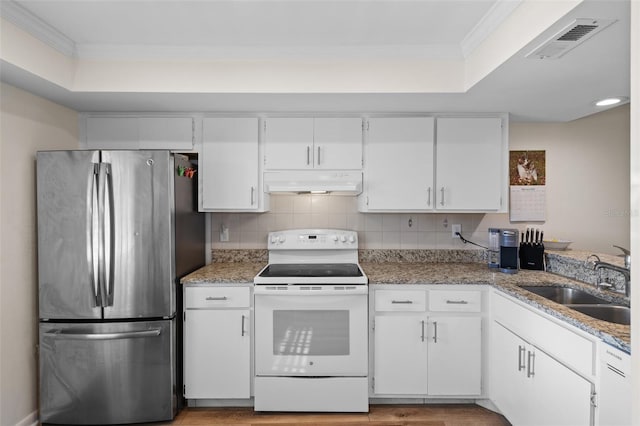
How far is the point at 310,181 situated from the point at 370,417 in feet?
5.58

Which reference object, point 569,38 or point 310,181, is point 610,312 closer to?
point 569,38

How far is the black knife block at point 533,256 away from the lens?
2.81 meters

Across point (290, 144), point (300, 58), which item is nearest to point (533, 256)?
point (290, 144)

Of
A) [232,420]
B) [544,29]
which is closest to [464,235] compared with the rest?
[544,29]

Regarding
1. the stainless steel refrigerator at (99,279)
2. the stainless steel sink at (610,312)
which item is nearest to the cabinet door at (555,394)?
the stainless steel sink at (610,312)

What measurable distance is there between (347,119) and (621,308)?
2061 mm

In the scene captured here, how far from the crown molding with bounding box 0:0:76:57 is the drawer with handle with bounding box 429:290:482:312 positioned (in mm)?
2795

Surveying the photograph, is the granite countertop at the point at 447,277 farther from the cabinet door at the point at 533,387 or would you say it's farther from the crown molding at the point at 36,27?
the crown molding at the point at 36,27

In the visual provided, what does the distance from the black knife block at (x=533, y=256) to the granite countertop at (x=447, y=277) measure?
81 millimetres

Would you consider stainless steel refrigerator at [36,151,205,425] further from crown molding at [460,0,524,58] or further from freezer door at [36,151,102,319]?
crown molding at [460,0,524,58]

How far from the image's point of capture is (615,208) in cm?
311

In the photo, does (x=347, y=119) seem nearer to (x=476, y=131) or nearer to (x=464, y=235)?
(x=476, y=131)

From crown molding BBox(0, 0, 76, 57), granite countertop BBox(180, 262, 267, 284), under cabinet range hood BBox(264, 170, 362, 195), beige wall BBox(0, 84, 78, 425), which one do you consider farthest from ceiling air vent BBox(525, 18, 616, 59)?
beige wall BBox(0, 84, 78, 425)

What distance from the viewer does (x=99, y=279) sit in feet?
7.71
